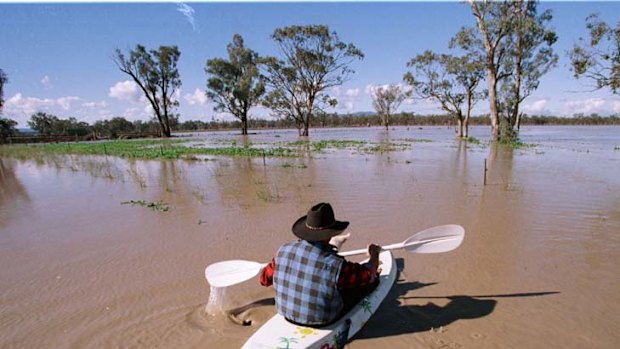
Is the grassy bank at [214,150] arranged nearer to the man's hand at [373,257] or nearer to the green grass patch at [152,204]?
the green grass patch at [152,204]

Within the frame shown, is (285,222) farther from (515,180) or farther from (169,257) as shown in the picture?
(515,180)

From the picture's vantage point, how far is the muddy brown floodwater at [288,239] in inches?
120

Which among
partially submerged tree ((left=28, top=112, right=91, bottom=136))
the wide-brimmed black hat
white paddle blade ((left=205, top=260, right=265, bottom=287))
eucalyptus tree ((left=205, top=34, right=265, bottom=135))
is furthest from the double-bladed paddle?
partially submerged tree ((left=28, top=112, right=91, bottom=136))

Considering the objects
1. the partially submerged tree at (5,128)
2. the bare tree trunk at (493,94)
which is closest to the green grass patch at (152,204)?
the bare tree trunk at (493,94)

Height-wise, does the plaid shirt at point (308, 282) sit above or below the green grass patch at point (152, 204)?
above

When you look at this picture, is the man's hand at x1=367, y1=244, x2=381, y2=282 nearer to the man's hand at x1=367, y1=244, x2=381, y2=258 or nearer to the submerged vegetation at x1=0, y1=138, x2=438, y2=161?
the man's hand at x1=367, y1=244, x2=381, y2=258

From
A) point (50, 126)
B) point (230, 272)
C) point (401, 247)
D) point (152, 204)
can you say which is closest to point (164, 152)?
point (152, 204)

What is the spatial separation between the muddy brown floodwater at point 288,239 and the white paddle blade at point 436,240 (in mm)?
472

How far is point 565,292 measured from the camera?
359 centimetres

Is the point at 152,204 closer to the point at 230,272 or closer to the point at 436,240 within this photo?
the point at 230,272

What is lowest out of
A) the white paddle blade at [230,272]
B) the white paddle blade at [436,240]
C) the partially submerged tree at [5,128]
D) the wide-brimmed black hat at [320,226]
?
the white paddle blade at [230,272]

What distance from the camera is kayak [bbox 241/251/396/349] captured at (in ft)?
7.88

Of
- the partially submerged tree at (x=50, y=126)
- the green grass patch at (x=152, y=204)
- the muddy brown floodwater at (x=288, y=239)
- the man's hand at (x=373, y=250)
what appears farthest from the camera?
the partially submerged tree at (x=50, y=126)

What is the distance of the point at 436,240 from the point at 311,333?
1914 mm
